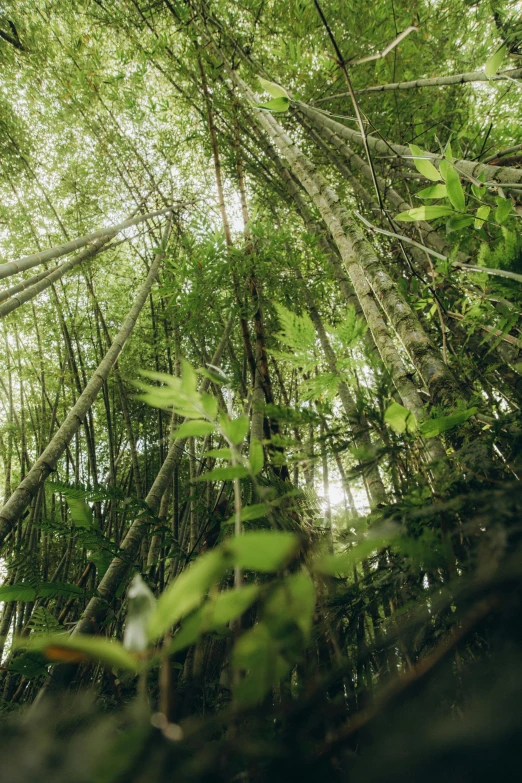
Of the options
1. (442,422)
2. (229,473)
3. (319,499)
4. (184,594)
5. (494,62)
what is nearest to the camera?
(184,594)

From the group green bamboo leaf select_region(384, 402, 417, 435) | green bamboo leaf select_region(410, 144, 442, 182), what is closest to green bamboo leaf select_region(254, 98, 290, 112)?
green bamboo leaf select_region(410, 144, 442, 182)

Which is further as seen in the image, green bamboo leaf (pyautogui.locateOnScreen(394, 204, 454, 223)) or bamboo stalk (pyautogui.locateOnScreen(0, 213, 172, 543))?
bamboo stalk (pyautogui.locateOnScreen(0, 213, 172, 543))

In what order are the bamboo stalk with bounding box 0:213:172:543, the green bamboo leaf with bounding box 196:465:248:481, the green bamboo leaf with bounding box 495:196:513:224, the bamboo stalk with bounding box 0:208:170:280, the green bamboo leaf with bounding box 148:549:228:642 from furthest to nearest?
the bamboo stalk with bounding box 0:208:170:280
the bamboo stalk with bounding box 0:213:172:543
the green bamboo leaf with bounding box 495:196:513:224
the green bamboo leaf with bounding box 196:465:248:481
the green bamboo leaf with bounding box 148:549:228:642

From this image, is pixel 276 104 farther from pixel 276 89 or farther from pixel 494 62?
pixel 494 62

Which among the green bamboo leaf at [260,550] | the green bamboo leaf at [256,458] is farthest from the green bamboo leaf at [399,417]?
the green bamboo leaf at [260,550]

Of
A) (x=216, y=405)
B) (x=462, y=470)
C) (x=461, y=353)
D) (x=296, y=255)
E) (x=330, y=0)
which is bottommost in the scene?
(x=462, y=470)

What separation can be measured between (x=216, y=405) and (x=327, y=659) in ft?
1.16

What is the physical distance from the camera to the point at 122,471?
14.5ft

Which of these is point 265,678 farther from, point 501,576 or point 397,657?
point 397,657

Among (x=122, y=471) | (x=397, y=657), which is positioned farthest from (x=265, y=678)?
(x=122, y=471)

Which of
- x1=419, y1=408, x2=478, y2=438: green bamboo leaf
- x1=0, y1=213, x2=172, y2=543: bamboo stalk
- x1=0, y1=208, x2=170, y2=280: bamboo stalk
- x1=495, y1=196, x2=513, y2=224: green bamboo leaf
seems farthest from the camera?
x1=0, y1=208, x2=170, y2=280: bamboo stalk

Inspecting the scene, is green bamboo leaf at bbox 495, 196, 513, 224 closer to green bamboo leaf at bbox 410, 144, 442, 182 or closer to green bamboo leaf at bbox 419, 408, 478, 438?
green bamboo leaf at bbox 410, 144, 442, 182

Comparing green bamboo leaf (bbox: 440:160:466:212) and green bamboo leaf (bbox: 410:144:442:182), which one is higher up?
green bamboo leaf (bbox: 410:144:442:182)

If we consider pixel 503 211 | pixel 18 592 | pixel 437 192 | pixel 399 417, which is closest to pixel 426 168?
pixel 437 192
